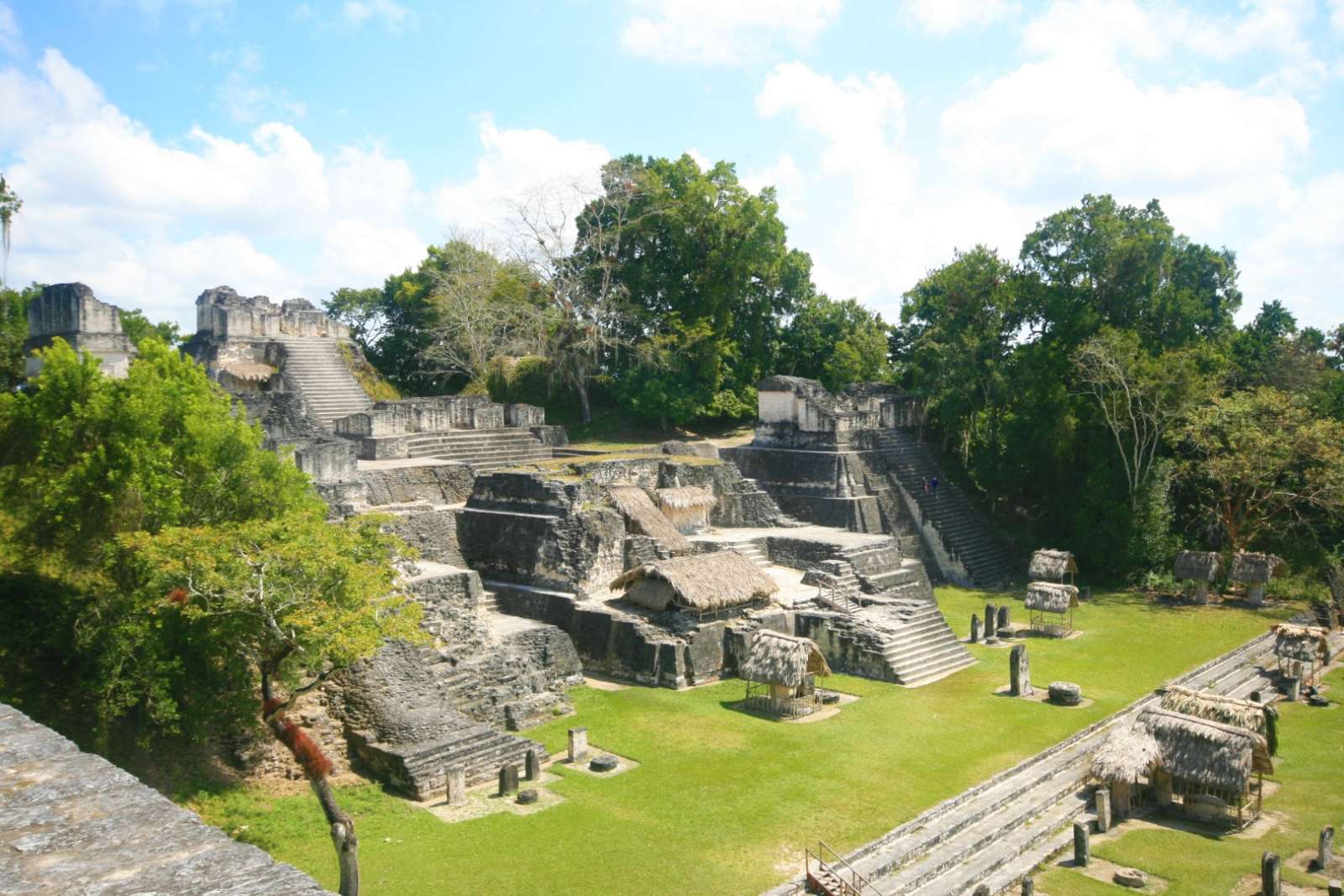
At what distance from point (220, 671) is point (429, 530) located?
7.57m

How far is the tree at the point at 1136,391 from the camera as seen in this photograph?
22047 millimetres

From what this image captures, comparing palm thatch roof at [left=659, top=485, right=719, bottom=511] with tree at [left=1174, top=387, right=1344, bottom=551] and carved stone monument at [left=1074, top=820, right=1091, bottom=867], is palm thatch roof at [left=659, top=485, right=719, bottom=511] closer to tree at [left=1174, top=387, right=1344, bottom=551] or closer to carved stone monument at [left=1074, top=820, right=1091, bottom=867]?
tree at [left=1174, top=387, right=1344, bottom=551]

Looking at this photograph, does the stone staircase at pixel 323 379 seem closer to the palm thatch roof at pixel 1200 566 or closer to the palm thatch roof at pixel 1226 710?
the palm thatch roof at pixel 1226 710

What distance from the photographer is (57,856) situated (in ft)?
9.64

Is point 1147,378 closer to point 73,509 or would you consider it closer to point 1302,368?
point 1302,368

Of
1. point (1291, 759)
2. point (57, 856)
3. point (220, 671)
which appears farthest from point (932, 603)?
point (57, 856)

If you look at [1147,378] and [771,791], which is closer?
[771,791]

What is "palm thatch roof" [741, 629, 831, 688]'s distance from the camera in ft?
45.2

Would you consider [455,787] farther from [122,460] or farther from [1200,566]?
[1200,566]

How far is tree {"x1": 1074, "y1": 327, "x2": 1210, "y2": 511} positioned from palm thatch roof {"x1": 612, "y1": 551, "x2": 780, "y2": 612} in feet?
35.4

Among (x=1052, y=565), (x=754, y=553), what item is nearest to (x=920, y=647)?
(x=754, y=553)

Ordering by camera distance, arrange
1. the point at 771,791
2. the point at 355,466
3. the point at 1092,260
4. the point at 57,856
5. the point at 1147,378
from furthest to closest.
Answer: the point at 1092,260 < the point at 1147,378 < the point at 355,466 < the point at 771,791 < the point at 57,856

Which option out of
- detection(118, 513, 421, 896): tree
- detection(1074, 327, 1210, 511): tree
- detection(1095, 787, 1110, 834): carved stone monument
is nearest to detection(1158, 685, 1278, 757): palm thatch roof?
detection(1095, 787, 1110, 834): carved stone monument

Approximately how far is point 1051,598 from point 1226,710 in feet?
20.9
